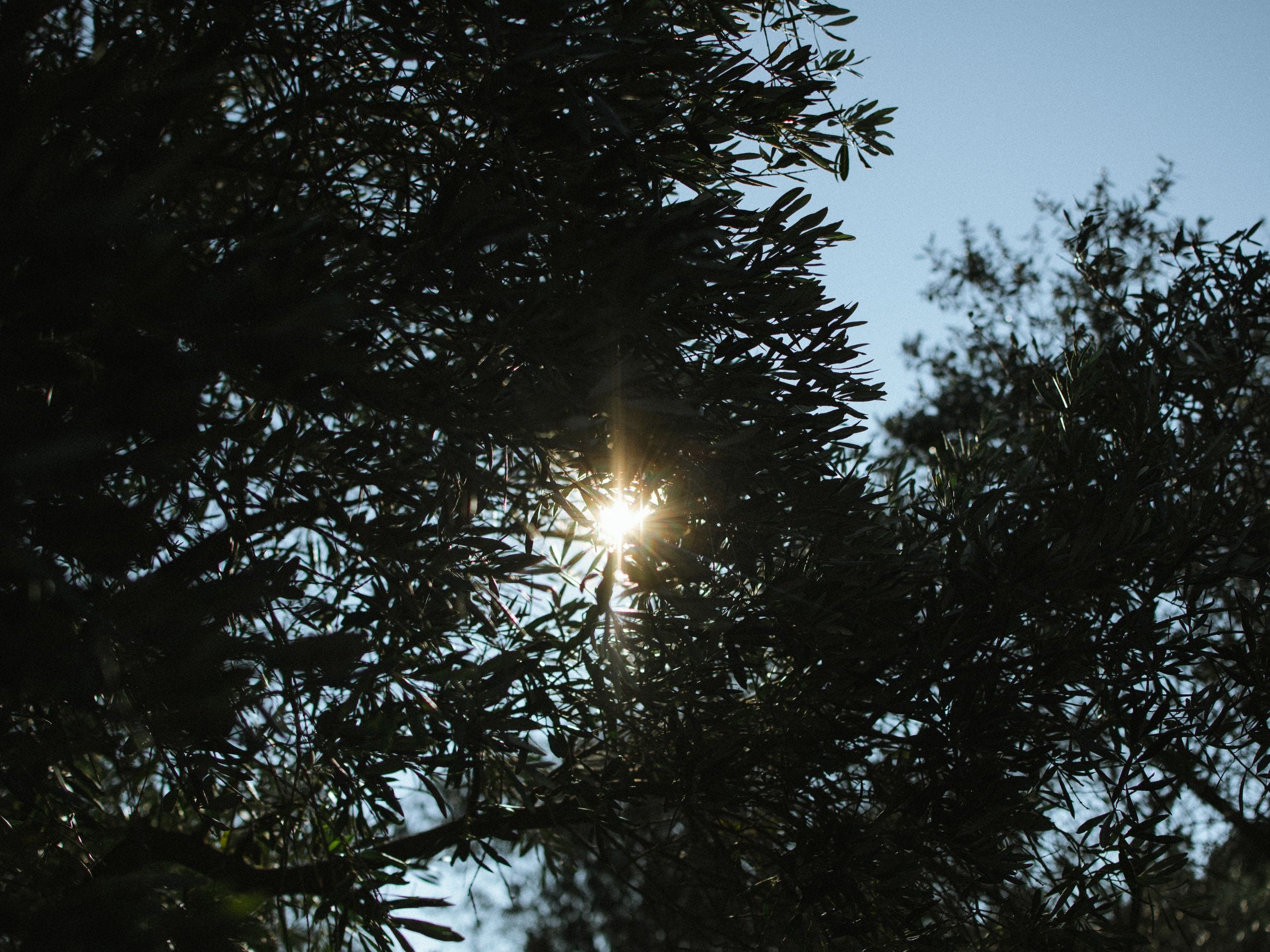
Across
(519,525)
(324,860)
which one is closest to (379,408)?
(519,525)

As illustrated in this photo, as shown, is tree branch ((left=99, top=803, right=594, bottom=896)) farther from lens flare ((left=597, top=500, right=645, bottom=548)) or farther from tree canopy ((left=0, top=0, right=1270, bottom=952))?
lens flare ((left=597, top=500, right=645, bottom=548))

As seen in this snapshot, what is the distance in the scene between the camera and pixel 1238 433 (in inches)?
231

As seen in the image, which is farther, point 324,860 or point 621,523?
point 324,860

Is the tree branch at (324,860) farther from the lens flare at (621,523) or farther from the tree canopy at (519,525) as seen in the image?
the lens flare at (621,523)

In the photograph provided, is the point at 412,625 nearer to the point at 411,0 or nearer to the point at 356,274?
the point at 356,274

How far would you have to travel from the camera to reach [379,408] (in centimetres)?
316

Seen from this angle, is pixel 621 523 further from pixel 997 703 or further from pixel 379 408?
pixel 997 703

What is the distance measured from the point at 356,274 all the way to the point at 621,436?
117 centimetres

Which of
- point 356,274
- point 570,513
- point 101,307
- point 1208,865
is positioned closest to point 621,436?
point 570,513

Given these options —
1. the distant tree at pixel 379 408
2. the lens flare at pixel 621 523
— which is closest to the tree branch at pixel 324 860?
the distant tree at pixel 379 408

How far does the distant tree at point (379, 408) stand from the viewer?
2490 mm

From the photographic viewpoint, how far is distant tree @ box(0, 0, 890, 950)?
98.0 inches

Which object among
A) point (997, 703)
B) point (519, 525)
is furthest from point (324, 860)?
point (997, 703)

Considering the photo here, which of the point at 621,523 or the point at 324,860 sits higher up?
the point at 621,523
